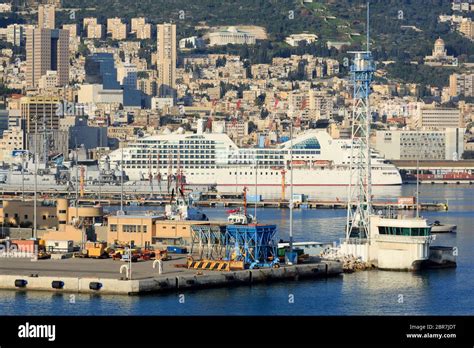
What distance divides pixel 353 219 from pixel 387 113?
128 metres

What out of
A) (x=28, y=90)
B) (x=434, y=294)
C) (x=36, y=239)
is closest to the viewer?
(x=434, y=294)

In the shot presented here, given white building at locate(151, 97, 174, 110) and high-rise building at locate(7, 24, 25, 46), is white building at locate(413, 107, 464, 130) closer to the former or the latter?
white building at locate(151, 97, 174, 110)

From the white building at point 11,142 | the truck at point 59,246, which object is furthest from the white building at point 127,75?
the truck at point 59,246

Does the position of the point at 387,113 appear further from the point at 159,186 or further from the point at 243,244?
the point at 243,244

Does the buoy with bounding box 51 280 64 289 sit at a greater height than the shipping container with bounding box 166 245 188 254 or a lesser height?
lesser

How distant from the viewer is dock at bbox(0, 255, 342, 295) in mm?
33656

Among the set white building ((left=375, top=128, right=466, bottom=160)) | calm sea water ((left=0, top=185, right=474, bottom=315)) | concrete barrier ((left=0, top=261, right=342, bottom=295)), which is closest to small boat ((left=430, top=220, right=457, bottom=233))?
calm sea water ((left=0, top=185, right=474, bottom=315))

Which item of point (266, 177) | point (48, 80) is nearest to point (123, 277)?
point (266, 177)

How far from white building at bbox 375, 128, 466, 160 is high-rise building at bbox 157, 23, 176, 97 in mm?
57285

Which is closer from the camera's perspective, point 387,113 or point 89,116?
point 89,116

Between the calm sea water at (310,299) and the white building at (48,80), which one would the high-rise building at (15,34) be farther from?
the calm sea water at (310,299)

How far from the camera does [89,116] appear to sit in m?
154

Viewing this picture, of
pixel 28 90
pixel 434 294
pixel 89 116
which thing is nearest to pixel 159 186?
pixel 434 294
